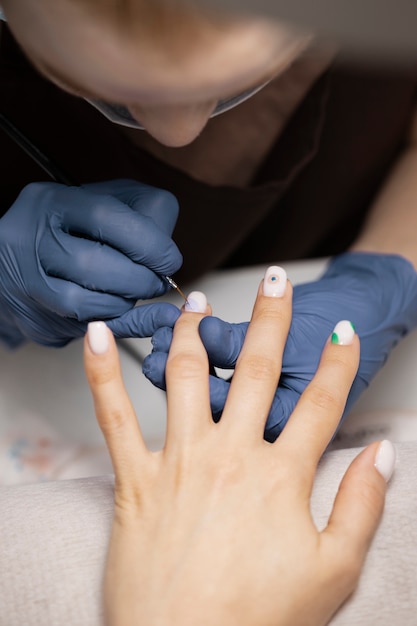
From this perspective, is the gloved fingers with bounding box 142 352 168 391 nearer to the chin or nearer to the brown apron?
the chin

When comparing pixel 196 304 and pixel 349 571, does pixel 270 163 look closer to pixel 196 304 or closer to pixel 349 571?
pixel 196 304

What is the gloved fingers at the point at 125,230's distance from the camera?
0.73 m

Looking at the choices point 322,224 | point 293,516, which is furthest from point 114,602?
point 322,224

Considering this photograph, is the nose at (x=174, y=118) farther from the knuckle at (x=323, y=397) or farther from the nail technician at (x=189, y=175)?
the knuckle at (x=323, y=397)

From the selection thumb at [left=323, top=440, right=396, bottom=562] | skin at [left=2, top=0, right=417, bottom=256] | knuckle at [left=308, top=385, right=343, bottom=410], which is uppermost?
skin at [left=2, top=0, right=417, bottom=256]

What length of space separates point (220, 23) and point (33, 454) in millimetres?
669

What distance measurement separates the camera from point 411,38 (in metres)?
0.18

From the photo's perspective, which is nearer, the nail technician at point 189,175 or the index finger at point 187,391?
the nail technician at point 189,175

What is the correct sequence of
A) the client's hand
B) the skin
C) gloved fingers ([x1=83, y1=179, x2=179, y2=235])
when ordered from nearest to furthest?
1. the skin
2. the client's hand
3. gloved fingers ([x1=83, y1=179, x2=179, y2=235])

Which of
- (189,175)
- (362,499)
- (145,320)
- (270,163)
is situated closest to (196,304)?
(145,320)

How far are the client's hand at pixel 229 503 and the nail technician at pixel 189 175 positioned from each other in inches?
2.5

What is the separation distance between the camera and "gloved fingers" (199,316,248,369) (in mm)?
661

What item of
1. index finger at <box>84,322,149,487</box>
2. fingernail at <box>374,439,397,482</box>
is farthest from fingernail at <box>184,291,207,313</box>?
fingernail at <box>374,439,397,482</box>

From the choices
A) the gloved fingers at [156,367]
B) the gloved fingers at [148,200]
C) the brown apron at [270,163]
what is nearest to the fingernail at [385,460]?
the gloved fingers at [156,367]
